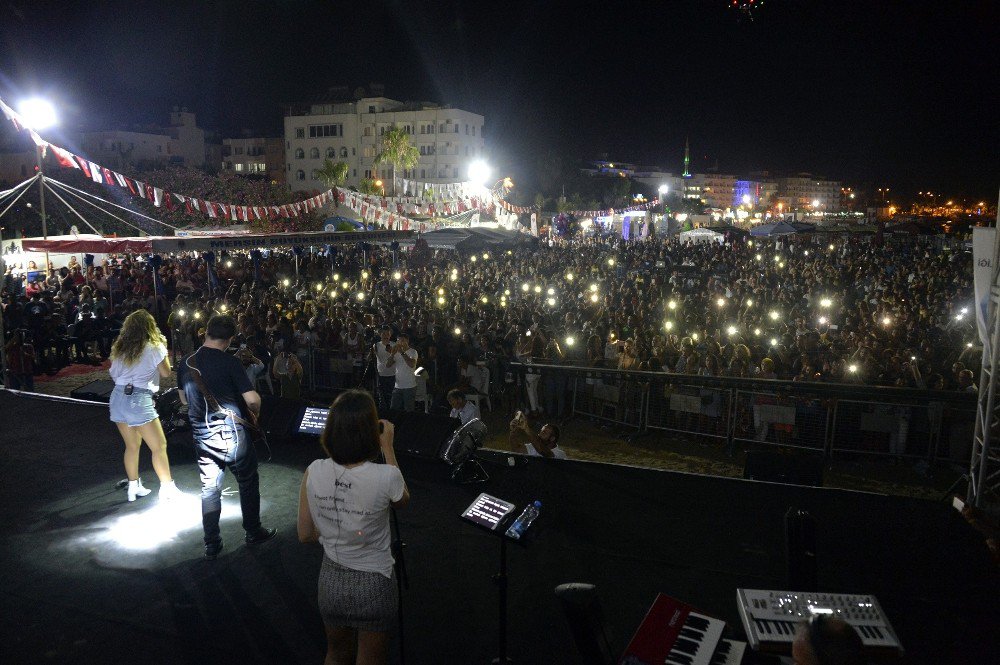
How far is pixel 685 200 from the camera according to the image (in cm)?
10444

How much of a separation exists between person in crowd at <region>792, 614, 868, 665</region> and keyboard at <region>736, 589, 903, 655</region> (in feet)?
2.22

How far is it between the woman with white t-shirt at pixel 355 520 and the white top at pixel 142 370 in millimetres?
3265

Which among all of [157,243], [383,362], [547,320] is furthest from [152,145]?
[383,362]

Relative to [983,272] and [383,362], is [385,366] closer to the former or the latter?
[383,362]

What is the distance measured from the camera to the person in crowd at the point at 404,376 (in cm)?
814

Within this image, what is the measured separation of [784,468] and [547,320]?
748 cm

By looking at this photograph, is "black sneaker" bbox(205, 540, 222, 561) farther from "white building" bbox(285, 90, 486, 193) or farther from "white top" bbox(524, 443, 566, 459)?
"white building" bbox(285, 90, 486, 193)

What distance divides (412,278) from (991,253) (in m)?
16.2

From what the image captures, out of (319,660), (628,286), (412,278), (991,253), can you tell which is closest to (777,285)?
(628,286)

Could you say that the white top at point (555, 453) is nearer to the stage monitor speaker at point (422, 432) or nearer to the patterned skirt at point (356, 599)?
the stage monitor speaker at point (422, 432)

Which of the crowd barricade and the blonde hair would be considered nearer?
the blonde hair

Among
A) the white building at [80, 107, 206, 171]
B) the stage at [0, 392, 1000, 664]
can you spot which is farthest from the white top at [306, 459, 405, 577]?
the white building at [80, 107, 206, 171]

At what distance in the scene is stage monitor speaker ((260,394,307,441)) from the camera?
6949mm

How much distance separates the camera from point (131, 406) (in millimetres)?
5125
